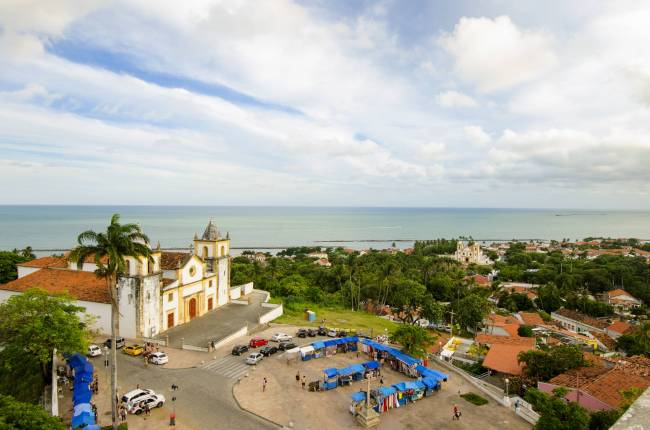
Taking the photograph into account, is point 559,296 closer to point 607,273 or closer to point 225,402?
point 607,273

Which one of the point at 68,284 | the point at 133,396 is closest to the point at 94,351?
the point at 68,284

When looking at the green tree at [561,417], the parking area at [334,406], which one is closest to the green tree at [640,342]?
the parking area at [334,406]

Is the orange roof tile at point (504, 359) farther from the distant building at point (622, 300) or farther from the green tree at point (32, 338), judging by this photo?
the distant building at point (622, 300)

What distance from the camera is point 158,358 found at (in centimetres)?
2705

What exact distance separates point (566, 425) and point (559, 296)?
61.5 meters

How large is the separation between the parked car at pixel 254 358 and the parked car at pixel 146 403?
23.1ft

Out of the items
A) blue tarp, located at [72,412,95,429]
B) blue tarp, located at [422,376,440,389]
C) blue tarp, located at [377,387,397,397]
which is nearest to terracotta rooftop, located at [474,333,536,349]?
blue tarp, located at [422,376,440,389]

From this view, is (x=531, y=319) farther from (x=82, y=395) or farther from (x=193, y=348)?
(x=82, y=395)

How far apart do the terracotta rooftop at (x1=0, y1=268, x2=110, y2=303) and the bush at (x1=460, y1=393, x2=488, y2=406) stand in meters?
27.0

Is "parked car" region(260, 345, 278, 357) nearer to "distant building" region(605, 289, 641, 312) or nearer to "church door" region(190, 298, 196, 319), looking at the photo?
"church door" region(190, 298, 196, 319)

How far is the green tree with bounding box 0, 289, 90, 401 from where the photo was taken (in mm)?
20719

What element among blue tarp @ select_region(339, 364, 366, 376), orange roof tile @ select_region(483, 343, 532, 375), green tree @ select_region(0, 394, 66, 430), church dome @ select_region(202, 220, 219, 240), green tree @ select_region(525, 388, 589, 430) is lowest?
orange roof tile @ select_region(483, 343, 532, 375)

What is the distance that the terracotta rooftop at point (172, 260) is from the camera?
36.3 m

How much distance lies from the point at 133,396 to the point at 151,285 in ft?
41.9
